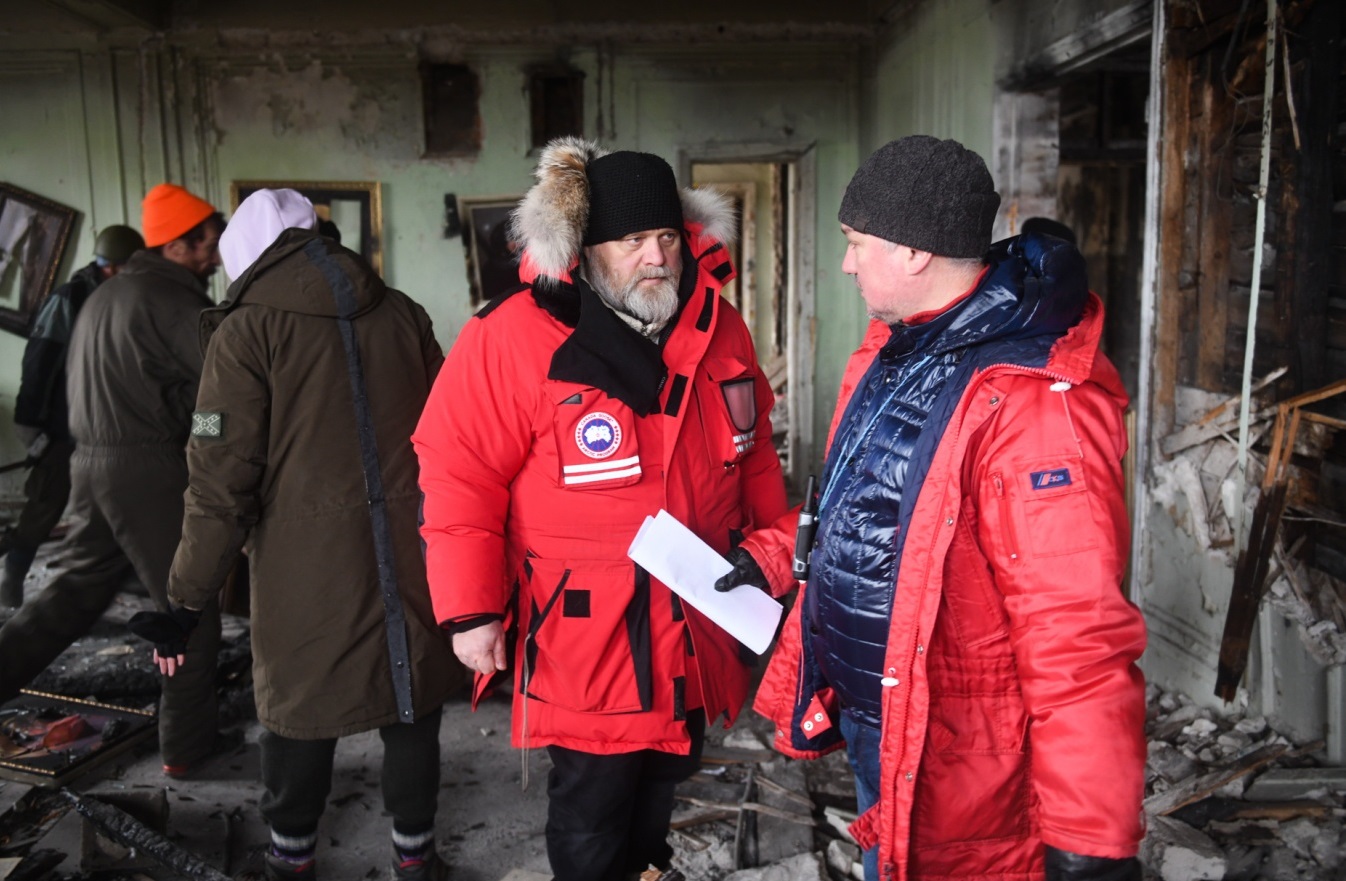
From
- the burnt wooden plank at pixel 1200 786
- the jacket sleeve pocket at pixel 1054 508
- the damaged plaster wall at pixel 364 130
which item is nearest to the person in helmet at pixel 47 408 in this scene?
the damaged plaster wall at pixel 364 130

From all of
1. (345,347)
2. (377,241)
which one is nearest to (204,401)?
(345,347)

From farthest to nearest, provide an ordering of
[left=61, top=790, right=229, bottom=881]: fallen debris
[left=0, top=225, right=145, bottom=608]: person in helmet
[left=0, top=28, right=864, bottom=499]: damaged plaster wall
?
[left=0, top=28, right=864, bottom=499]: damaged plaster wall < [left=0, top=225, right=145, bottom=608]: person in helmet < [left=61, top=790, right=229, bottom=881]: fallen debris

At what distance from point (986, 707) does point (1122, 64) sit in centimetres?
411

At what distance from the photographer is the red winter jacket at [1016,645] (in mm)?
1427

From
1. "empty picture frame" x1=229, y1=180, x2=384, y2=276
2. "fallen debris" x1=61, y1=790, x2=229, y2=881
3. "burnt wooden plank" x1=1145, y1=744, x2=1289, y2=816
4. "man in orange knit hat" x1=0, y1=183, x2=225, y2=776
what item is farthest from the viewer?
"empty picture frame" x1=229, y1=180, x2=384, y2=276

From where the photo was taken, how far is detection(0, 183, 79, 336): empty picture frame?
761 centimetres

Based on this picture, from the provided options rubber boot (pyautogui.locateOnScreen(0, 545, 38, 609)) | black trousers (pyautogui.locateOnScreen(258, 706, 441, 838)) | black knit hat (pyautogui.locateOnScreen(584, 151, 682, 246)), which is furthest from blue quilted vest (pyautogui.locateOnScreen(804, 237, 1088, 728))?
rubber boot (pyautogui.locateOnScreen(0, 545, 38, 609))

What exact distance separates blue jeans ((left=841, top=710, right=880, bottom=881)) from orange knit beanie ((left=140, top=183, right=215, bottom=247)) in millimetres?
3121

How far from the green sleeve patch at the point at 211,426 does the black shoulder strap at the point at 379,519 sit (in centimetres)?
32

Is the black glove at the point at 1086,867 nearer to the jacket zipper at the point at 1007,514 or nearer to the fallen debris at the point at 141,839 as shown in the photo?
the jacket zipper at the point at 1007,514

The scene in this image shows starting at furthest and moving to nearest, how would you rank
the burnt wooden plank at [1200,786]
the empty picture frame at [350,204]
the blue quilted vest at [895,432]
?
the empty picture frame at [350,204], the burnt wooden plank at [1200,786], the blue quilted vest at [895,432]

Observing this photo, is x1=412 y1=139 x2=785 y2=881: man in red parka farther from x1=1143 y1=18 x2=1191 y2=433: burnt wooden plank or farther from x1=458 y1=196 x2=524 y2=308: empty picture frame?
x1=458 y1=196 x2=524 y2=308: empty picture frame

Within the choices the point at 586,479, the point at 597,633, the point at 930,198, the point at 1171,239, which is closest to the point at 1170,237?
the point at 1171,239

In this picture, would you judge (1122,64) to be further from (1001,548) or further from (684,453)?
(1001,548)
